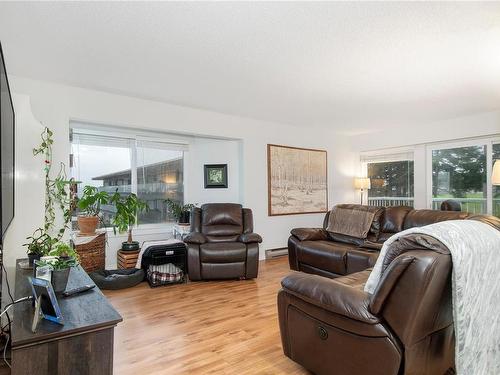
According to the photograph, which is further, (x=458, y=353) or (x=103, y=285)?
(x=103, y=285)

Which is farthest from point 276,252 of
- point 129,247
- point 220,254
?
point 129,247

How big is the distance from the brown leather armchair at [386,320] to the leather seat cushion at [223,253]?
195 centimetres

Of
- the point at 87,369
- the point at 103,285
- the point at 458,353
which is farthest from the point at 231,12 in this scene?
the point at 103,285

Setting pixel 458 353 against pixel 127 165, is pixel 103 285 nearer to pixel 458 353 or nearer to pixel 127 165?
pixel 127 165

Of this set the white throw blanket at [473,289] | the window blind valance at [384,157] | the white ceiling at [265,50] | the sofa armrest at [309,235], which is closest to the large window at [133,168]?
the white ceiling at [265,50]

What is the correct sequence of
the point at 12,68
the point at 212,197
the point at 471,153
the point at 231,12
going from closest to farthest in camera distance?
the point at 231,12 < the point at 12,68 < the point at 471,153 < the point at 212,197

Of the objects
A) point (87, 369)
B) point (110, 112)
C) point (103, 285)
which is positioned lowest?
point (103, 285)

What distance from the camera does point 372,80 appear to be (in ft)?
10.2

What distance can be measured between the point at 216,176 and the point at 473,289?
395 centimetres

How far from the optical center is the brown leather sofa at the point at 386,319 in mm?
1295

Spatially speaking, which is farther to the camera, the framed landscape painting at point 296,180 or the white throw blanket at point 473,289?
the framed landscape painting at point 296,180

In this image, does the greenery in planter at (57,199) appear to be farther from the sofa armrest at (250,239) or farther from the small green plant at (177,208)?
the sofa armrest at (250,239)

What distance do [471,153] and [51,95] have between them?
19.0 ft

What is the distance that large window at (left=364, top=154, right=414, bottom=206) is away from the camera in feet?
17.7
